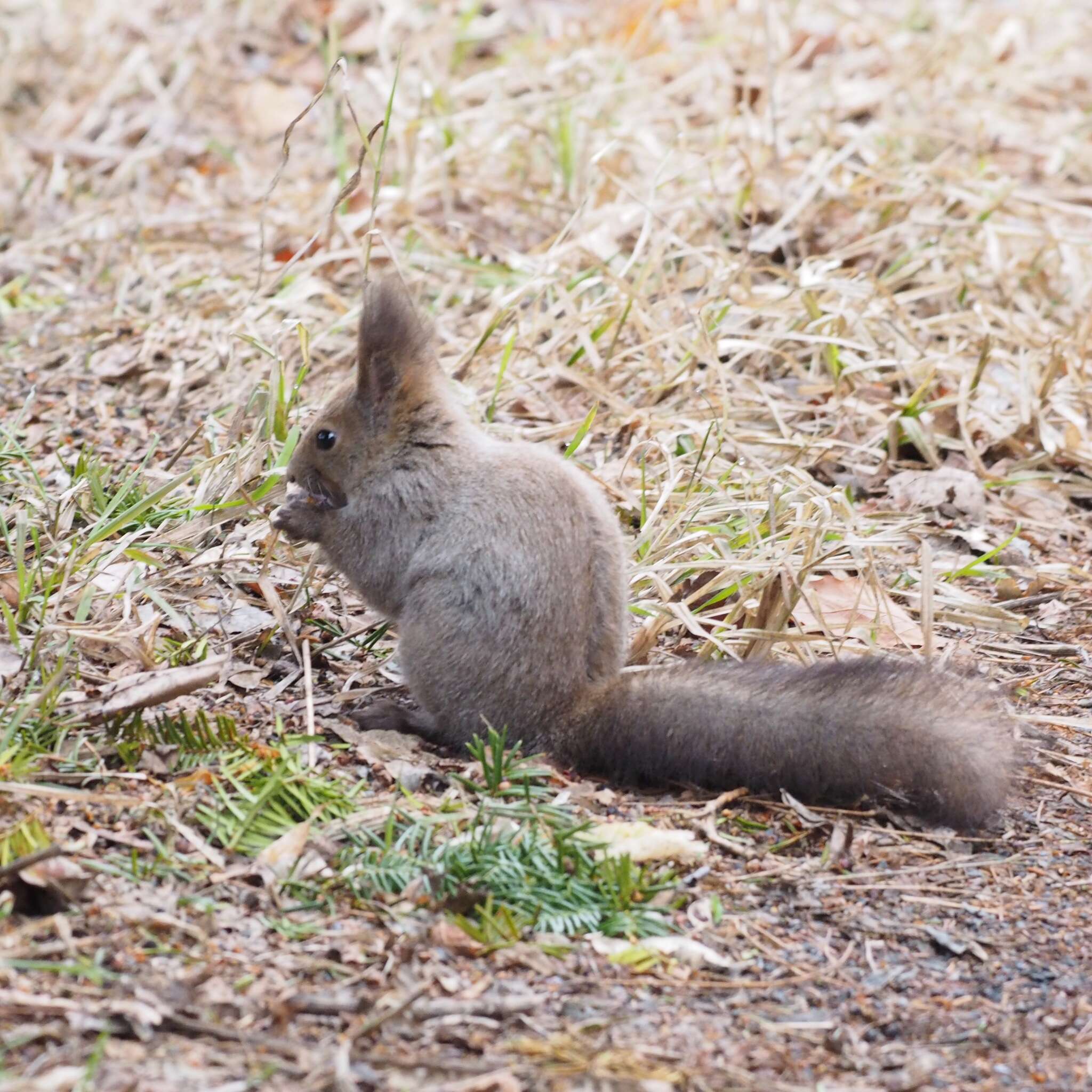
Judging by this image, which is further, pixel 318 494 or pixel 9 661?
pixel 318 494

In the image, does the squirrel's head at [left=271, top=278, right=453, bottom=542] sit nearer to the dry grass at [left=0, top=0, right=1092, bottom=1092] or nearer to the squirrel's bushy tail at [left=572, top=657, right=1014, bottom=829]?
the dry grass at [left=0, top=0, right=1092, bottom=1092]

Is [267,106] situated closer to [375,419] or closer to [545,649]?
[375,419]

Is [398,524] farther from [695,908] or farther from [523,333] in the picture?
[523,333]

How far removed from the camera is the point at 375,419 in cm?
382

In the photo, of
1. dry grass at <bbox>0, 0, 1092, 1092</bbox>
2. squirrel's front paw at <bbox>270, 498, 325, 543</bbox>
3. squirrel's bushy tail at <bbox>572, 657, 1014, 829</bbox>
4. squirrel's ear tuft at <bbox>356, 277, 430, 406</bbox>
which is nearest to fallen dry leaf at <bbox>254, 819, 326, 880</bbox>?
dry grass at <bbox>0, 0, 1092, 1092</bbox>

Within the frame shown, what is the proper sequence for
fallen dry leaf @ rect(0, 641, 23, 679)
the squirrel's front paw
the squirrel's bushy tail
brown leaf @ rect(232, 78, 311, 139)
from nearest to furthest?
the squirrel's bushy tail < fallen dry leaf @ rect(0, 641, 23, 679) < the squirrel's front paw < brown leaf @ rect(232, 78, 311, 139)

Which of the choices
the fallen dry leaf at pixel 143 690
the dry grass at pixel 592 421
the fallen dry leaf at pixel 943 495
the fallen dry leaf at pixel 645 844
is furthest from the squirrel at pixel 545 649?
the fallen dry leaf at pixel 943 495

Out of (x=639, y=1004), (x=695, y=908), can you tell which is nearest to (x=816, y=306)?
(x=695, y=908)

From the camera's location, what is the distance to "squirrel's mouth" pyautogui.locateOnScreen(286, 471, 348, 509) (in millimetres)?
3836

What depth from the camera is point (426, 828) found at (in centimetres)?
291

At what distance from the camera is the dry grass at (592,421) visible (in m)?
2.52

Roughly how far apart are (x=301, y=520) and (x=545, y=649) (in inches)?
31.4

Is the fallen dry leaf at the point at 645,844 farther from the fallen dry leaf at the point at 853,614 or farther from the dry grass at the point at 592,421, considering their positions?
the fallen dry leaf at the point at 853,614

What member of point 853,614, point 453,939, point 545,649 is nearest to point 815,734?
point 545,649
